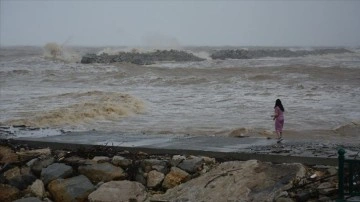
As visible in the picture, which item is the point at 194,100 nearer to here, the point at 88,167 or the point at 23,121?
the point at 23,121

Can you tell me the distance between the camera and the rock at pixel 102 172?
6.84 m

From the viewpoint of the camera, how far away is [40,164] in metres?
7.37

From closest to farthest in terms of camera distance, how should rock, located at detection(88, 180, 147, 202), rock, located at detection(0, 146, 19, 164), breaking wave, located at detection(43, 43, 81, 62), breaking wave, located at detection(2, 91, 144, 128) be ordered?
rock, located at detection(88, 180, 147, 202)
rock, located at detection(0, 146, 19, 164)
breaking wave, located at detection(2, 91, 144, 128)
breaking wave, located at detection(43, 43, 81, 62)

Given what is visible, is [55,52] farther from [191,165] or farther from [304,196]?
[304,196]

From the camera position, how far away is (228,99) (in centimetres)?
2083

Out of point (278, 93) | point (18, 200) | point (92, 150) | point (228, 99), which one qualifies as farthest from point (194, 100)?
point (18, 200)

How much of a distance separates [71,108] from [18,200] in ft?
37.4

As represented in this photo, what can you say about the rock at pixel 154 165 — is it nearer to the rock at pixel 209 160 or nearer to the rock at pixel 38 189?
the rock at pixel 209 160

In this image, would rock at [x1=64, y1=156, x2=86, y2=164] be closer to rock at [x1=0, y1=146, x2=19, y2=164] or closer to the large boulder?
rock at [x1=0, y1=146, x2=19, y2=164]

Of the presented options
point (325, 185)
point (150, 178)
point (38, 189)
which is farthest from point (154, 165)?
point (325, 185)

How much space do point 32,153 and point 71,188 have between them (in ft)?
5.20

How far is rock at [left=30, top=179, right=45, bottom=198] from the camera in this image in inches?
268

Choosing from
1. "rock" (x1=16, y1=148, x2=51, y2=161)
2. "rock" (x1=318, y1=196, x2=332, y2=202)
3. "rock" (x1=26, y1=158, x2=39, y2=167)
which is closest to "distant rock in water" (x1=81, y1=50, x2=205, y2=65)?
"rock" (x1=16, y1=148, x2=51, y2=161)

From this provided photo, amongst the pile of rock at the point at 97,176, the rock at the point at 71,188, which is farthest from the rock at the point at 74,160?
the rock at the point at 71,188
